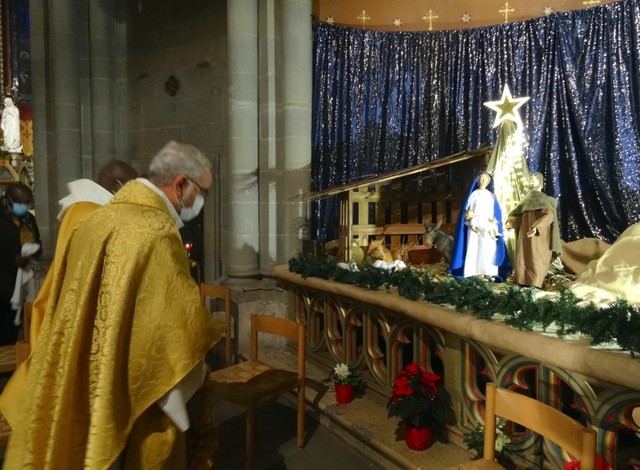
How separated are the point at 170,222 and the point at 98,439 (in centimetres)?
79

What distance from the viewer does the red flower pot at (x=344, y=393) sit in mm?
3967

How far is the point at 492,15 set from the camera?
6578 millimetres

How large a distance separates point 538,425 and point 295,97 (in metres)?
4.32

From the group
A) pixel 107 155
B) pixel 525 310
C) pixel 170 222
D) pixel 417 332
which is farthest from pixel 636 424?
pixel 107 155

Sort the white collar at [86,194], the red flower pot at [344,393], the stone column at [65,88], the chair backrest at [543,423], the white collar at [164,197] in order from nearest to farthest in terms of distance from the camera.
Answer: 1. the chair backrest at [543,423]
2. the white collar at [164,197]
3. the white collar at [86,194]
4. the red flower pot at [344,393]
5. the stone column at [65,88]

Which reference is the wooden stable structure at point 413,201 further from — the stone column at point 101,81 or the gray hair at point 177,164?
the stone column at point 101,81

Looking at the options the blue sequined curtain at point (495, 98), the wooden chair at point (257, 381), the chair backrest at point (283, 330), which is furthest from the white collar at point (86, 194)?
the blue sequined curtain at point (495, 98)

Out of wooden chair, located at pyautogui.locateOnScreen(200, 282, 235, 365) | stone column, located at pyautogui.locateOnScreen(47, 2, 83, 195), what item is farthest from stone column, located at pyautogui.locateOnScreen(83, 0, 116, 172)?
wooden chair, located at pyautogui.locateOnScreen(200, 282, 235, 365)

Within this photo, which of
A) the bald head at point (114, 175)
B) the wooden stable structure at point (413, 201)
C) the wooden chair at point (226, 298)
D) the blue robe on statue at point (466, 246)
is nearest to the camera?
the bald head at point (114, 175)

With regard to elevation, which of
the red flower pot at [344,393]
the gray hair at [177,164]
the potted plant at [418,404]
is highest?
the gray hair at [177,164]

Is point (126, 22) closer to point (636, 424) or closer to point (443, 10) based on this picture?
point (443, 10)

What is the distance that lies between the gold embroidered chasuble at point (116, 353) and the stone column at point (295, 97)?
3.68 metres

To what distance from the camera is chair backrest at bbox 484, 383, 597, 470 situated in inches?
71.8

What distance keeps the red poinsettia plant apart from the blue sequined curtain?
353cm
